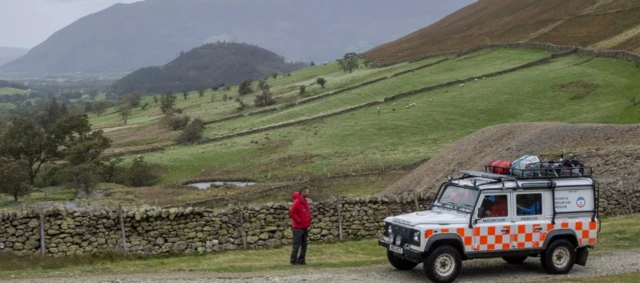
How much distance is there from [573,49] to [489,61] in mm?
11335

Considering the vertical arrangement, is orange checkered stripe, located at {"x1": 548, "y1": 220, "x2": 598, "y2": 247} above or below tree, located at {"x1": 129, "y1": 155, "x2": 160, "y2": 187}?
above

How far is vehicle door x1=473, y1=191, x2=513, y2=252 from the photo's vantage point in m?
18.7

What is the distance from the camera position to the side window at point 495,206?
1882cm

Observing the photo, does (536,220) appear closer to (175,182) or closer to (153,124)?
(175,182)

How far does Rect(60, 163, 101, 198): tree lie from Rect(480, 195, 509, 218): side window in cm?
4720

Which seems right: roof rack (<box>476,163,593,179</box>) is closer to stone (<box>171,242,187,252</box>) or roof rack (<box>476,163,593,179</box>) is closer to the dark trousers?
the dark trousers

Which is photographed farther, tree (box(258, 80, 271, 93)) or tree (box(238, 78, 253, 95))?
tree (box(238, 78, 253, 95))

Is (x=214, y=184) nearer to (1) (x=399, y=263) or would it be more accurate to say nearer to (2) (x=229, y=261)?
(2) (x=229, y=261)

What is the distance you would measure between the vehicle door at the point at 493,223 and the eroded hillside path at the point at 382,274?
2.99 ft

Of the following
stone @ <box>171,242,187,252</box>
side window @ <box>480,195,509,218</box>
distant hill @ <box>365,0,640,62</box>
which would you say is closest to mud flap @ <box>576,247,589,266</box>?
side window @ <box>480,195,509,218</box>

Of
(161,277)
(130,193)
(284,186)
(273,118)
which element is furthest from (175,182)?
(161,277)

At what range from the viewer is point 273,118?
91.4m

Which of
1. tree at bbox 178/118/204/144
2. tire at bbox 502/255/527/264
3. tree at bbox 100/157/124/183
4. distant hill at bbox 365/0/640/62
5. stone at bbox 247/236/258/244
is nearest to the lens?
tire at bbox 502/255/527/264

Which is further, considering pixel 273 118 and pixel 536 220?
pixel 273 118
